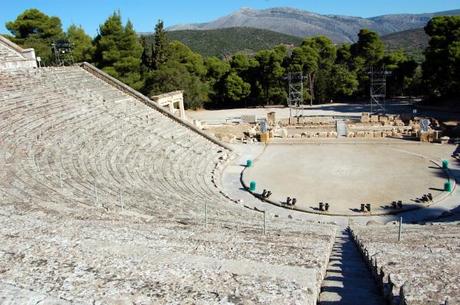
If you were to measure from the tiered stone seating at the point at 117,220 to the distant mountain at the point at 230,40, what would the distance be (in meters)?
79.8

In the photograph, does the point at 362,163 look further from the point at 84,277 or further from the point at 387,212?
the point at 84,277

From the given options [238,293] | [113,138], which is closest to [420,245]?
[238,293]

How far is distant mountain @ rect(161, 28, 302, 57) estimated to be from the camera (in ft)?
340

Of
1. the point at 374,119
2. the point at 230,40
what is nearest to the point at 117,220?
the point at 374,119

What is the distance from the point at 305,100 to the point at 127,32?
2488 centimetres

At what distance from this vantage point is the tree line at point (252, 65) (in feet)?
141

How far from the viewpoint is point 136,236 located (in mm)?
8305

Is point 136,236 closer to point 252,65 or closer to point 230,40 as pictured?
point 252,65

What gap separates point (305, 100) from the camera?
54.9m

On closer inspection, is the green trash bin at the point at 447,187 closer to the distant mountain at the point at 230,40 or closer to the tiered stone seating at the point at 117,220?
the tiered stone seating at the point at 117,220

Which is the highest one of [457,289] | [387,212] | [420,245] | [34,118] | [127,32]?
[127,32]

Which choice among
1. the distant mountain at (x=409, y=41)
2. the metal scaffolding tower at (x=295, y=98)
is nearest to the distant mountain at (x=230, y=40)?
the distant mountain at (x=409, y=41)

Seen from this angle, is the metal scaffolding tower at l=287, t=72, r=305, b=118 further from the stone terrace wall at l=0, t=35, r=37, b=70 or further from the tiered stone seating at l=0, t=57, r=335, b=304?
the stone terrace wall at l=0, t=35, r=37, b=70

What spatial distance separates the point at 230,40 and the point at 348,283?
363ft
